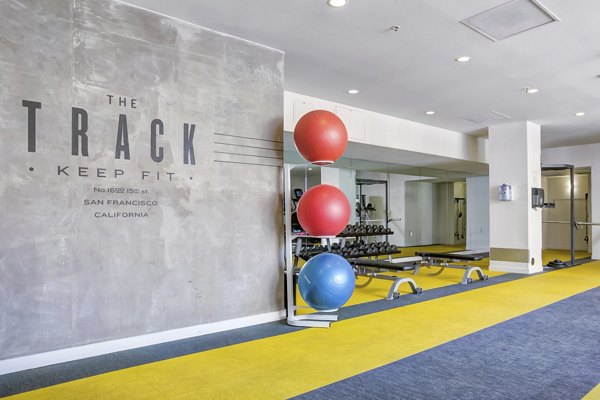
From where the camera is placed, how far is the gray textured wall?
10.3 ft

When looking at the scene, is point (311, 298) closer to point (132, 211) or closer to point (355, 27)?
point (132, 211)

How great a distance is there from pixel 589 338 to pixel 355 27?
A: 139 inches

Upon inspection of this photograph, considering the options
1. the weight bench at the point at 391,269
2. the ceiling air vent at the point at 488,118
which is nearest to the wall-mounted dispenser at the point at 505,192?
the ceiling air vent at the point at 488,118

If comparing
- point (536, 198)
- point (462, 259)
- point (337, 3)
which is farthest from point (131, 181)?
point (536, 198)

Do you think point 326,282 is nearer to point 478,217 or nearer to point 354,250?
point 354,250

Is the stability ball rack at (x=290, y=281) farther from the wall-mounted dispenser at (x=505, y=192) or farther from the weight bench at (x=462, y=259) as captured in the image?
the wall-mounted dispenser at (x=505, y=192)

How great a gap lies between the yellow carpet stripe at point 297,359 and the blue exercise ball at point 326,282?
33cm

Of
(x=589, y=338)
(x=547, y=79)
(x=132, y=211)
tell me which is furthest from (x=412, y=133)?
(x=132, y=211)

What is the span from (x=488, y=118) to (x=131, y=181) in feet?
21.8

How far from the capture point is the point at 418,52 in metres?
4.81

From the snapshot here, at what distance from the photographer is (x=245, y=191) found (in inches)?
172

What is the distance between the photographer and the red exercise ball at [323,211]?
3.95 m

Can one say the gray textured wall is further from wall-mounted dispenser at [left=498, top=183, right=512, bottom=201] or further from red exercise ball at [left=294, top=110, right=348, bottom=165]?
wall-mounted dispenser at [left=498, top=183, right=512, bottom=201]

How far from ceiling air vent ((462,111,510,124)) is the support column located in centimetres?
50
